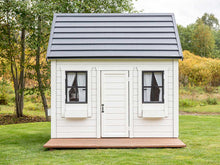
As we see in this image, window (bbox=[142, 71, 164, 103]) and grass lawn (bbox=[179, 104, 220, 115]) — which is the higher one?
window (bbox=[142, 71, 164, 103])

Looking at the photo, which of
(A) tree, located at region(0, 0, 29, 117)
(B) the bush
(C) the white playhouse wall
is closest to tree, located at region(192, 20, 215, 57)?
(B) the bush

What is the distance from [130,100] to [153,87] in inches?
28.8

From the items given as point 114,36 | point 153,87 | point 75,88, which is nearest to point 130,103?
point 153,87

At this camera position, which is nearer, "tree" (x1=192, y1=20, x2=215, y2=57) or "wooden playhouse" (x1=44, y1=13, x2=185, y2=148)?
"wooden playhouse" (x1=44, y1=13, x2=185, y2=148)

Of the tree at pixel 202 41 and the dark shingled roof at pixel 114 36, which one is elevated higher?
the tree at pixel 202 41

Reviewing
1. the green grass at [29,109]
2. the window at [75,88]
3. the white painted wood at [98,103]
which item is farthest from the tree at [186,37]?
the window at [75,88]

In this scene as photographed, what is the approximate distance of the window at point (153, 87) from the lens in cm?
863

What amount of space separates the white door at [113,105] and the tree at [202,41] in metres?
26.6

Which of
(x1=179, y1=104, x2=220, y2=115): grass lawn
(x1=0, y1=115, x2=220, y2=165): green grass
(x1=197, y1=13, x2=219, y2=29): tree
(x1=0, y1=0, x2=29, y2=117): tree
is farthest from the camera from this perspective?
(x1=197, y1=13, x2=219, y2=29): tree

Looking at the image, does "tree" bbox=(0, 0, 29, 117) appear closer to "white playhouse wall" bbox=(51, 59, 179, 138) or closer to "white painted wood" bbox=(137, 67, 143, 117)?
"white playhouse wall" bbox=(51, 59, 179, 138)

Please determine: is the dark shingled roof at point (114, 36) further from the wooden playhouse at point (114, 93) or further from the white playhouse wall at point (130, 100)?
the white playhouse wall at point (130, 100)

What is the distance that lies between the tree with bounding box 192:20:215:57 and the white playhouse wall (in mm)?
26205

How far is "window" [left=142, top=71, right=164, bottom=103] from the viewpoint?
863cm

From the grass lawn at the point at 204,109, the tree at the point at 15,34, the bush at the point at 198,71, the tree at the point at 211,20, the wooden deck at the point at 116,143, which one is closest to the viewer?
the wooden deck at the point at 116,143
